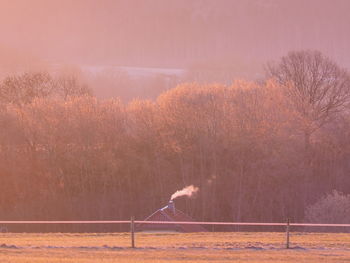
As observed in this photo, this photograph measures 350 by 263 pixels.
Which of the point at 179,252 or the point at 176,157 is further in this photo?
the point at 176,157

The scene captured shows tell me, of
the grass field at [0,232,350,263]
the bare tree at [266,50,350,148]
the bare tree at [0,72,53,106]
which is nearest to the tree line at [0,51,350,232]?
the bare tree at [266,50,350,148]

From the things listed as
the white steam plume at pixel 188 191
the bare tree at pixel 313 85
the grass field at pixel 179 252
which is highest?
the bare tree at pixel 313 85

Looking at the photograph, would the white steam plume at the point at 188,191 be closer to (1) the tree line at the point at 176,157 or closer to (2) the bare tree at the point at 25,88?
(1) the tree line at the point at 176,157

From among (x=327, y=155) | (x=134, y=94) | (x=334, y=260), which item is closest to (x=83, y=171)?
(x=327, y=155)

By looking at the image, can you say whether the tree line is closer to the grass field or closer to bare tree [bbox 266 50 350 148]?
bare tree [bbox 266 50 350 148]

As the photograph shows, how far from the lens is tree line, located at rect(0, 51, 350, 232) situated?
173 feet

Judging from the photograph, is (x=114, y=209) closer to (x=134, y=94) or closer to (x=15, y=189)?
(x=15, y=189)

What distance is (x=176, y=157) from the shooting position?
55.8 meters

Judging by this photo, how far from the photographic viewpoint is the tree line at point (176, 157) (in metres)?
52.9

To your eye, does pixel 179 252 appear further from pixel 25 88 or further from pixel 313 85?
pixel 25 88

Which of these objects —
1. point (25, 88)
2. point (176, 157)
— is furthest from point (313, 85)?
point (25, 88)

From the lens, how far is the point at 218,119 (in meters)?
55.0

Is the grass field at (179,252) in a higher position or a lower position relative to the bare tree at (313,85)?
lower

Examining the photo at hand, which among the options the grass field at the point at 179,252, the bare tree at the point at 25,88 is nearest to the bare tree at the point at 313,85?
the bare tree at the point at 25,88
